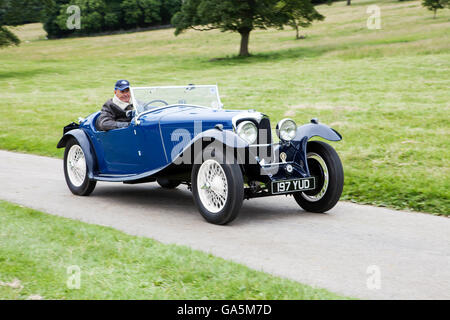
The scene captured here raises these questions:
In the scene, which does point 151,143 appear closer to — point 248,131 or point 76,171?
point 248,131

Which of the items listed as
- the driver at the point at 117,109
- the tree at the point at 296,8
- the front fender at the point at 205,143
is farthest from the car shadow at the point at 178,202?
the tree at the point at 296,8

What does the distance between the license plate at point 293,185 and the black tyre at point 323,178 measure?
33cm

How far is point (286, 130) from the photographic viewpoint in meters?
7.12

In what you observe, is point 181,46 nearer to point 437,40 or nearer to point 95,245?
point 437,40

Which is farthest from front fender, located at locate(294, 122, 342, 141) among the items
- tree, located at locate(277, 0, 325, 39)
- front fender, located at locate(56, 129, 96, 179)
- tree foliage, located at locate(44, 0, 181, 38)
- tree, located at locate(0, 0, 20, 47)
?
tree foliage, located at locate(44, 0, 181, 38)

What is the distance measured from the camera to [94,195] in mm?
8734

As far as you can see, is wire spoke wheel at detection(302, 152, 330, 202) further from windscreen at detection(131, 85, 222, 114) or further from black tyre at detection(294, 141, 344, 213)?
windscreen at detection(131, 85, 222, 114)

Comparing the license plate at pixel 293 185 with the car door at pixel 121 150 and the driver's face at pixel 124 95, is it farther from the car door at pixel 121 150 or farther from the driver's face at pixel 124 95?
the driver's face at pixel 124 95

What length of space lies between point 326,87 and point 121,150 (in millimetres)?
15241

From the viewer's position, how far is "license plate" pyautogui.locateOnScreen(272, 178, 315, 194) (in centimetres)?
659

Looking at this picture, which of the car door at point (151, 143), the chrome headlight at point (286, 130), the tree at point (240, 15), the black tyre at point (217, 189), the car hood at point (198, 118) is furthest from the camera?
the tree at point (240, 15)

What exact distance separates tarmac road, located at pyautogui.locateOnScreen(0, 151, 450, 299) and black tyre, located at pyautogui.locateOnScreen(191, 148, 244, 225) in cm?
16

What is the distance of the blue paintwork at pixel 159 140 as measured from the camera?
22.9 ft

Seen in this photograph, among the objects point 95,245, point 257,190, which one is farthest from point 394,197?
point 95,245
